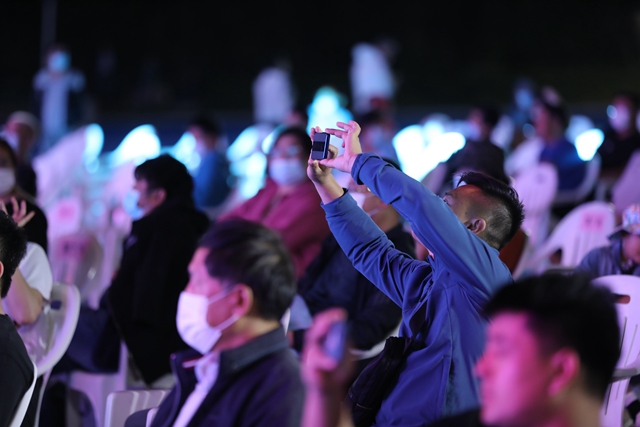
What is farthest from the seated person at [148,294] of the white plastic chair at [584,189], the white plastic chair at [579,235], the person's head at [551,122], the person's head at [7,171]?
the person's head at [551,122]

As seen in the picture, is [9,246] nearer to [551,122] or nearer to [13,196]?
[13,196]

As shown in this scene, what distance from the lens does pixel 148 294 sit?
3344mm

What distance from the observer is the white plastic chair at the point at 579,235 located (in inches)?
175

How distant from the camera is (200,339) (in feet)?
6.09

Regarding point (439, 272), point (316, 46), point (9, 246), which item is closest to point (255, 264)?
point (439, 272)

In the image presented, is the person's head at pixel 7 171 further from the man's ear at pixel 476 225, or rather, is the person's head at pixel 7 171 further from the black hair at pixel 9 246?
the man's ear at pixel 476 225

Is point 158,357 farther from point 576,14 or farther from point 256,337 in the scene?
point 576,14

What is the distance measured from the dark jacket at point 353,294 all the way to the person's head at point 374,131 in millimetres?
3314

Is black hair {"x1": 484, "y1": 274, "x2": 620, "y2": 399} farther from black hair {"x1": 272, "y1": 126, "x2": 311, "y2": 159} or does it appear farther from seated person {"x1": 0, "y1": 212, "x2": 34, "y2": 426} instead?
black hair {"x1": 272, "y1": 126, "x2": 311, "y2": 159}

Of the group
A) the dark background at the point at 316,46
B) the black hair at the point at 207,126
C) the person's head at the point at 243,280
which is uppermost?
the dark background at the point at 316,46

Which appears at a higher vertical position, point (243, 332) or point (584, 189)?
point (584, 189)

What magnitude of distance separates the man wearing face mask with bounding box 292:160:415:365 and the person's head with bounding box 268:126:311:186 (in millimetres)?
738

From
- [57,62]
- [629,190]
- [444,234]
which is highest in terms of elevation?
[57,62]

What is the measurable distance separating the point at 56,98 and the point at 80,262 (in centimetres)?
761
